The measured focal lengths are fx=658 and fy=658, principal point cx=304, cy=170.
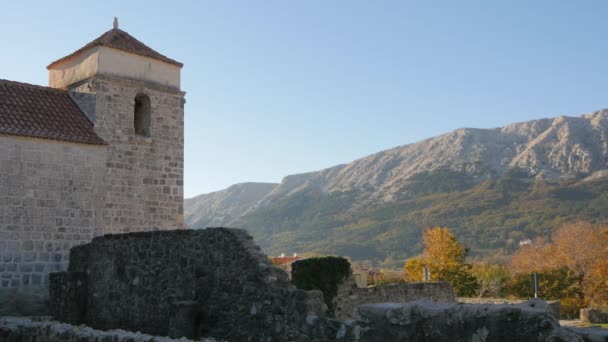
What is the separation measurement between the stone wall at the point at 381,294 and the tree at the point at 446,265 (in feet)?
37.5

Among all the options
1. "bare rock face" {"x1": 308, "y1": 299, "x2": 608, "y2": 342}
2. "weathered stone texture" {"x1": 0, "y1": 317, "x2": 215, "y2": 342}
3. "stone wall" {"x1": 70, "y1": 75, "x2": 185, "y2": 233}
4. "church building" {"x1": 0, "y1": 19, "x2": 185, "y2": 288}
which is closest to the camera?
"bare rock face" {"x1": 308, "y1": 299, "x2": 608, "y2": 342}

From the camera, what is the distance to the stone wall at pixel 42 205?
15422 millimetres

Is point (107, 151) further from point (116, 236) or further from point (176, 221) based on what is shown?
point (116, 236)

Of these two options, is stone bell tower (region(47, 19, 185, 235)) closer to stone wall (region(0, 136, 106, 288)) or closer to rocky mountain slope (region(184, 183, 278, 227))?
stone wall (region(0, 136, 106, 288))

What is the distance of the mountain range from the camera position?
349 feet

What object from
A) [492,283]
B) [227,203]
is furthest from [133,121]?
[227,203]

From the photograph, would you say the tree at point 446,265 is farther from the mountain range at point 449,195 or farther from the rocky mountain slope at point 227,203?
the rocky mountain slope at point 227,203

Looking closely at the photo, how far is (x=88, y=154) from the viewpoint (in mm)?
17094

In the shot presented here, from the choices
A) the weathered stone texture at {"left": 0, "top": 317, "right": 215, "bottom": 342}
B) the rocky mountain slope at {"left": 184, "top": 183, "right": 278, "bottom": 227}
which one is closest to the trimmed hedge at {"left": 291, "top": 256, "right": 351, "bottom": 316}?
the weathered stone texture at {"left": 0, "top": 317, "right": 215, "bottom": 342}

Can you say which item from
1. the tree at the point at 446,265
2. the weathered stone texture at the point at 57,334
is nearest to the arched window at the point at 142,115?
the weathered stone texture at the point at 57,334

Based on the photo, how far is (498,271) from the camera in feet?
148

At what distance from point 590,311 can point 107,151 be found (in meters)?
24.9

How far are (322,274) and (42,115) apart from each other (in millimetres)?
9722

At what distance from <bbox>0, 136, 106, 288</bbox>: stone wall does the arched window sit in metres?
2.14
